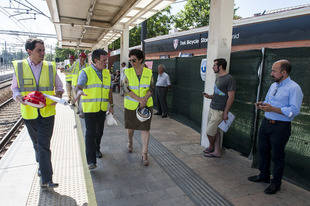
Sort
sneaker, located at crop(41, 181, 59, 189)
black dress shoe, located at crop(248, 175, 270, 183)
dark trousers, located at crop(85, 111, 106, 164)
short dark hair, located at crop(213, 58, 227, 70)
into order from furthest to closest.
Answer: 1. short dark hair, located at crop(213, 58, 227, 70)
2. dark trousers, located at crop(85, 111, 106, 164)
3. black dress shoe, located at crop(248, 175, 270, 183)
4. sneaker, located at crop(41, 181, 59, 189)

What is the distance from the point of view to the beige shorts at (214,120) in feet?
13.0

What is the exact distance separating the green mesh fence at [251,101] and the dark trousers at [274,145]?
0.43m

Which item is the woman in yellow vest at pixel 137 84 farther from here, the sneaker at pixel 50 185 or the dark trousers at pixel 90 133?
the sneaker at pixel 50 185

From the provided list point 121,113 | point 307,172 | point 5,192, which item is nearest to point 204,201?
point 307,172

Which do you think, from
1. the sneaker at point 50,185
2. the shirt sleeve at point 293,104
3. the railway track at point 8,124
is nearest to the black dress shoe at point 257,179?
the shirt sleeve at point 293,104

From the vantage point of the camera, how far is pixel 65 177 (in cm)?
332

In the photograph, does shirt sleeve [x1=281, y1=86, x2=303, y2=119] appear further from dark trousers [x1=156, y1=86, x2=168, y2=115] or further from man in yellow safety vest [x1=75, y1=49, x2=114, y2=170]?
dark trousers [x1=156, y1=86, x2=168, y2=115]

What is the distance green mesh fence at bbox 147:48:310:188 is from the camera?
310 cm

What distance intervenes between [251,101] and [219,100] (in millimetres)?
572

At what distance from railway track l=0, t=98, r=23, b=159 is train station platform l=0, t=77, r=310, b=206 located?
73cm

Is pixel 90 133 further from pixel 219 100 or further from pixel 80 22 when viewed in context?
pixel 80 22

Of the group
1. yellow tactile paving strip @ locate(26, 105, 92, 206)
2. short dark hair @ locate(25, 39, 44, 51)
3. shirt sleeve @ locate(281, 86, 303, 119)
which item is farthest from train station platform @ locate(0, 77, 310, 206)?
short dark hair @ locate(25, 39, 44, 51)

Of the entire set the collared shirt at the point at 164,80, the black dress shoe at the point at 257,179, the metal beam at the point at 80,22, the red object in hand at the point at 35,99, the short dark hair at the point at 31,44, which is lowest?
the black dress shoe at the point at 257,179

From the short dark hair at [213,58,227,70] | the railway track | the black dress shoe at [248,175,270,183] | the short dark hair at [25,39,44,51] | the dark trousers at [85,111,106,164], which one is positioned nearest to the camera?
the short dark hair at [25,39,44,51]
